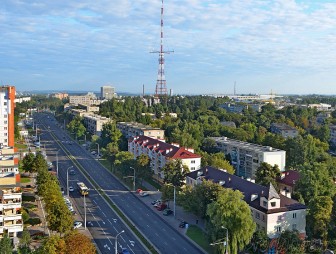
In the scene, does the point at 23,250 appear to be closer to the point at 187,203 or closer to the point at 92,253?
the point at 92,253

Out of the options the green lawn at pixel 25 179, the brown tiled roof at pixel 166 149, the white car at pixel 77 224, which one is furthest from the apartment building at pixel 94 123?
the white car at pixel 77 224

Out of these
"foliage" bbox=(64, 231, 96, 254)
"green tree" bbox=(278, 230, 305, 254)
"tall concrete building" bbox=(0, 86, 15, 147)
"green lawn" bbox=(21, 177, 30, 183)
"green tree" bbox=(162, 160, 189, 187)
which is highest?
"tall concrete building" bbox=(0, 86, 15, 147)

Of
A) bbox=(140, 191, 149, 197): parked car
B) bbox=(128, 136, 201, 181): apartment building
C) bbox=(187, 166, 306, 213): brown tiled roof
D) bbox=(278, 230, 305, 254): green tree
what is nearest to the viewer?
bbox=(278, 230, 305, 254): green tree

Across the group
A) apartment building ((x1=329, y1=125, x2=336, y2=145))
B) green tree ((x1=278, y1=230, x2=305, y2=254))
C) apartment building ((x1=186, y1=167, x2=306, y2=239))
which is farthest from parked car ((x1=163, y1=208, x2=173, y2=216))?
apartment building ((x1=329, y1=125, x2=336, y2=145))

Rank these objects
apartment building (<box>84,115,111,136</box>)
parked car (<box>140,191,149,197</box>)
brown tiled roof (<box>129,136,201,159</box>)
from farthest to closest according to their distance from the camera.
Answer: apartment building (<box>84,115,111,136</box>) → brown tiled roof (<box>129,136,201,159</box>) → parked car (<box>140,191,149,197</box>)

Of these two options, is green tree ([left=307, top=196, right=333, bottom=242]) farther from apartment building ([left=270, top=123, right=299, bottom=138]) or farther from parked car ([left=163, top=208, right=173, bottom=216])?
apartment building ([left=270, top=123, right=299, bottom=138])

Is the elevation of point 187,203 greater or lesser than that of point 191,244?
greater

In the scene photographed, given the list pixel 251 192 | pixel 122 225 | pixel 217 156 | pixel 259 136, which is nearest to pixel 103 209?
pixel 122 225

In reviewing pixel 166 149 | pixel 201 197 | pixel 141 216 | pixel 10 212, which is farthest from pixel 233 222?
pixel 166 149
